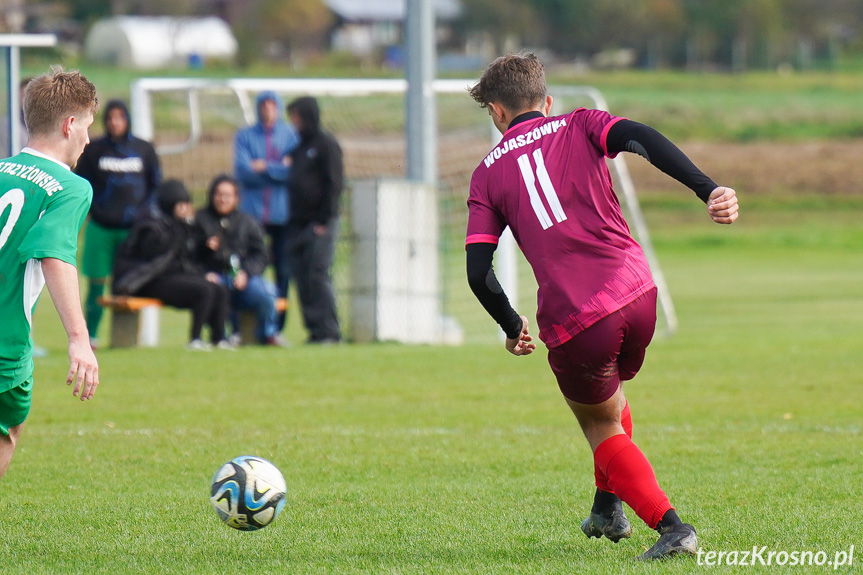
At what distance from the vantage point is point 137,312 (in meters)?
11.5

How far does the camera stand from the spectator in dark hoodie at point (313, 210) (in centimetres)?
1188

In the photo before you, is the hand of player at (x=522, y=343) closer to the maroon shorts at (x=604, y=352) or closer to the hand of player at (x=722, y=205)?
the maroon shorts at (x=604, y=352)

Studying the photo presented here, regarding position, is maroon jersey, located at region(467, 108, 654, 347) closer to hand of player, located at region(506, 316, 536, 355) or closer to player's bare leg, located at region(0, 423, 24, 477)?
hand of player, located at region(506, 316, 536, 355)

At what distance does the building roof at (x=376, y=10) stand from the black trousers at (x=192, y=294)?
225ft

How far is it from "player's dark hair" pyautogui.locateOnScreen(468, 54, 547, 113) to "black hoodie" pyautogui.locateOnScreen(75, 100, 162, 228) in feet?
24.3

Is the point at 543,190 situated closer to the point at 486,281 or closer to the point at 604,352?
the point at 486,281

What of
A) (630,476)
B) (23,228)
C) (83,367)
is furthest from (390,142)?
(83,367)

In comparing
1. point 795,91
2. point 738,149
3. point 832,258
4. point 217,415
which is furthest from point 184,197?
point 795,91

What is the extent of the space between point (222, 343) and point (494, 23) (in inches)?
2649

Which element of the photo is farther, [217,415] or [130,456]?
[217,415]

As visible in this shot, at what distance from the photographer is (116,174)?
11570 millimetres

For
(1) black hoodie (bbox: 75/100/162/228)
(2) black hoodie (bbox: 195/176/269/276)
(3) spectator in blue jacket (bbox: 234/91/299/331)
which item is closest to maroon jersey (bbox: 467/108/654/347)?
(2) black hoodie (bbox: 195/176/269/276)

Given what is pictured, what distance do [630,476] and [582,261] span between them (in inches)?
31.6

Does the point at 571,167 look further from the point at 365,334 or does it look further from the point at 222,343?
the point at 365,334
